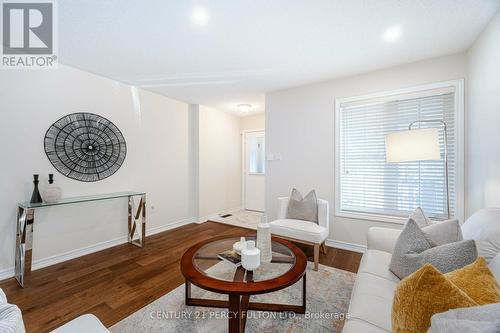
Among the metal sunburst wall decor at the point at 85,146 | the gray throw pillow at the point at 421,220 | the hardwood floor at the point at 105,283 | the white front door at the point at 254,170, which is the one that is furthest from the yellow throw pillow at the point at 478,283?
the white front door at the point at 254,170

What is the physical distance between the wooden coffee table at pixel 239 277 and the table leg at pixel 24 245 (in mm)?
1710

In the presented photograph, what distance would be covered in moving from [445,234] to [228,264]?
1.40 m

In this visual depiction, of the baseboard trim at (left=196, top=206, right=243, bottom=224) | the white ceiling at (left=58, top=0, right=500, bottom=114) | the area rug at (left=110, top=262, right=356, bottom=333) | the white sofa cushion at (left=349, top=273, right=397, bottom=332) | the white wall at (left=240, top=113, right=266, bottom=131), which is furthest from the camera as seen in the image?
the white wall at (left=240, top=113, right=266, bottom=131)

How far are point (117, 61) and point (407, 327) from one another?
10.9ft

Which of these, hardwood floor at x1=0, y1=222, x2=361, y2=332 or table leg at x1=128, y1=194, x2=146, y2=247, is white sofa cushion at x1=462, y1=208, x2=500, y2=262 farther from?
table leg at x1=128, y1=194, x2=146, y2=247

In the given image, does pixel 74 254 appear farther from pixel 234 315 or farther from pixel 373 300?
pixel 373 300

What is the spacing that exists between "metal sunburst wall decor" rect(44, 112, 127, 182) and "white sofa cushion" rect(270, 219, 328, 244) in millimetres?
2445

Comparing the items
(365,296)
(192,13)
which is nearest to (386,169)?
(365,296)

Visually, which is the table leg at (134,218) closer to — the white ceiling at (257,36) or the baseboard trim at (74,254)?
the baseboard trim at (74,254)

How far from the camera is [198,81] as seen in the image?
10.2ft

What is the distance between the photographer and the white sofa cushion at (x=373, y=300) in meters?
1.04

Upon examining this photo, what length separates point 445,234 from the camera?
1.29 meters

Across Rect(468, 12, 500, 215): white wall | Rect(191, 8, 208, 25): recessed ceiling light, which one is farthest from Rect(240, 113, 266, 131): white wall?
Rect(468, 12, 500, 215): white wall

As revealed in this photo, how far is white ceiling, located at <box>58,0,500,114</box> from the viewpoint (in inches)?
66.7
